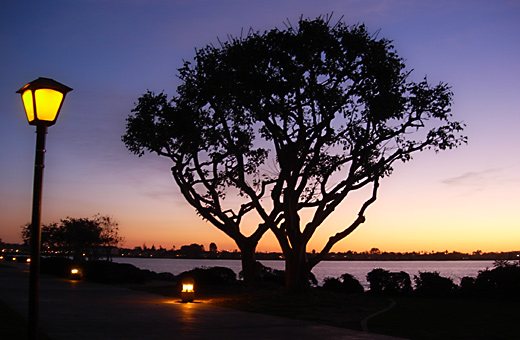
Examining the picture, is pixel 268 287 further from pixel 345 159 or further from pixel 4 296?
pixel 4 296

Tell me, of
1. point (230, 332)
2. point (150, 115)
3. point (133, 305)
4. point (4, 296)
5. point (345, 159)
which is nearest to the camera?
point (230, 332)

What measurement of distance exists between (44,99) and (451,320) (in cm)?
1188

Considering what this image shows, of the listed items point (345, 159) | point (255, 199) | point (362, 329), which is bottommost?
point (362, 329)

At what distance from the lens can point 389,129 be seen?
72.1ft

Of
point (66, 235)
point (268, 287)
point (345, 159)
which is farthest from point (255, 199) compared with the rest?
point (66, 235)

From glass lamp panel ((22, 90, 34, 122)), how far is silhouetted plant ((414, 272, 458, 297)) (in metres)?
19.4

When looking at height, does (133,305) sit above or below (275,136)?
below

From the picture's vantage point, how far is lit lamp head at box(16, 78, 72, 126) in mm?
7219

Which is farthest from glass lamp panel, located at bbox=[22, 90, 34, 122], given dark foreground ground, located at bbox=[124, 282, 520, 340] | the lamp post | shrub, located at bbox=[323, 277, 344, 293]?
shrub, located at bbox=[323, 277, 344, 293]

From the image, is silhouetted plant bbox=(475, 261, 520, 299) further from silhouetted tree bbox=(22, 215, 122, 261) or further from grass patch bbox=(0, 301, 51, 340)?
silhouetted tree bbox=(22, 215, 122, 261)

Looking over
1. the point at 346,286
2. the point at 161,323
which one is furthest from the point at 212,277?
the point at 161,323

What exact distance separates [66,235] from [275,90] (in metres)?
42.3

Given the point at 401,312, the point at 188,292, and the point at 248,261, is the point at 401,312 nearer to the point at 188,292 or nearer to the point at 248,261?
the point at 188,292

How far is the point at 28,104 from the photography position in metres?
7.36
